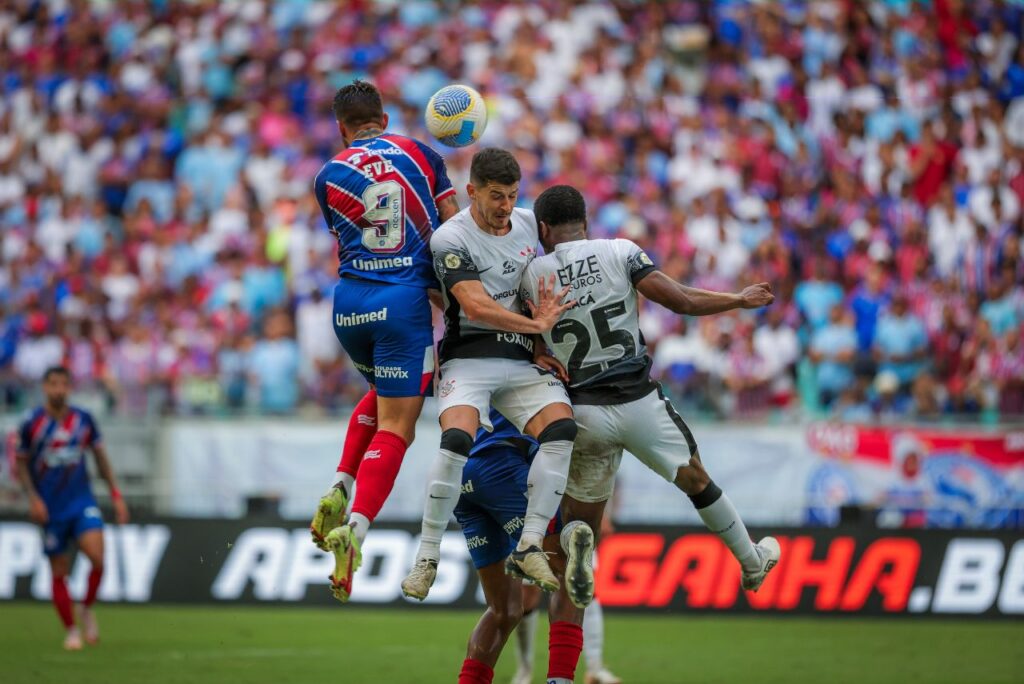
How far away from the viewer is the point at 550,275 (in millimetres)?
9531

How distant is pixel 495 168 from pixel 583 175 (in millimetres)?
14250

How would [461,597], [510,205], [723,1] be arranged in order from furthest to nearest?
[723,1], [461,597], [510,205]

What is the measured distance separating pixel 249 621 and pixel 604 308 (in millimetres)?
9476

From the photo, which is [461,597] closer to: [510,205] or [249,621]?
[249,621]

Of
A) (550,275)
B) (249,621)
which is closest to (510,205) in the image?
(550,275)

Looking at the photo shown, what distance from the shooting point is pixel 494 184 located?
9305mm

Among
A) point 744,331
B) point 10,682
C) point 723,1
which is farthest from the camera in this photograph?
point 723,1

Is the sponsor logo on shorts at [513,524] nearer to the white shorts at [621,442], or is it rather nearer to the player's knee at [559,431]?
the white shorts at [621,442]

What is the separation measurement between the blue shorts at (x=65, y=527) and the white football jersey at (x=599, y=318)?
822 cm

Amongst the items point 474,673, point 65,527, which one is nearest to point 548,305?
point 474,673

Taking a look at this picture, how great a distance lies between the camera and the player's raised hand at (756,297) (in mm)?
9375

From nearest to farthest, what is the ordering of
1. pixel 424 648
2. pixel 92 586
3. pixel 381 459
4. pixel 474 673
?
1. pixel 381 459
2. pixel 474 673
3. pixel 424 648
4. pixel 92 586

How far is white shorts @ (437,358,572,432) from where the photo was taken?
373 inches

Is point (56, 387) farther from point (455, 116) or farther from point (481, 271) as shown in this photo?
point (481, 271)
